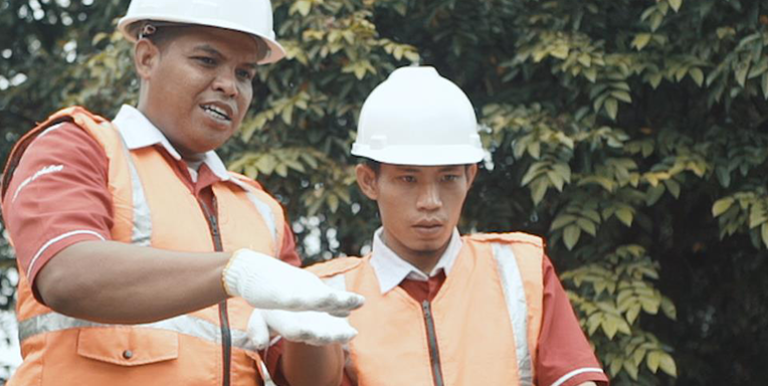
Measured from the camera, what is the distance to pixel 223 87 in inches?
105

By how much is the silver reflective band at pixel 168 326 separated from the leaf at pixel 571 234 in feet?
6.36

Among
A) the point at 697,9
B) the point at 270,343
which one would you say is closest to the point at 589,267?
the point at 697,9

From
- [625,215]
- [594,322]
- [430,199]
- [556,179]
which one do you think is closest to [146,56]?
[430,199]

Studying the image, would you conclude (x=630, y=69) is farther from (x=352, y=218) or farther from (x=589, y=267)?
(x=352, y=218)

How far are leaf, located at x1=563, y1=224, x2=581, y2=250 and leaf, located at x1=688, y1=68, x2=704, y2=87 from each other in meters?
0.72

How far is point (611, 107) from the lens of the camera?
433 cm

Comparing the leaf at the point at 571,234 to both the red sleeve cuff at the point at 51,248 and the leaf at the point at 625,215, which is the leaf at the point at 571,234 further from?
the red sleeve cuff at the point at 51,248

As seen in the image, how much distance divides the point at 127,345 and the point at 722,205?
102 inches

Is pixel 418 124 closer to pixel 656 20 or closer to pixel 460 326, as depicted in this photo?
pixel 460 326

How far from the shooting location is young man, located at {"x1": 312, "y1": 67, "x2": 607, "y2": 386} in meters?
2.95

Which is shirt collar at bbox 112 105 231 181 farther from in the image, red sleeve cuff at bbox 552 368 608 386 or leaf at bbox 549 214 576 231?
leaf at bbox 549 214 576 231

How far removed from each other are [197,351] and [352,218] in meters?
2.20

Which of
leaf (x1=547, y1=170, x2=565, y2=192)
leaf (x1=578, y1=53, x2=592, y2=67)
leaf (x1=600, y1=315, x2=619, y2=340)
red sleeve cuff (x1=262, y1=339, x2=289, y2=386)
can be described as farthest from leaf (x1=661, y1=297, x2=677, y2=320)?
red sleeve cuff (x1=262, y1=339, x2=289, y2=386)

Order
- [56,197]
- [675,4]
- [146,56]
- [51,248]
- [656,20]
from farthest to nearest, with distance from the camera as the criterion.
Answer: [656,20] → [675,4] → [146,56] → [56,197] → [51,248]
